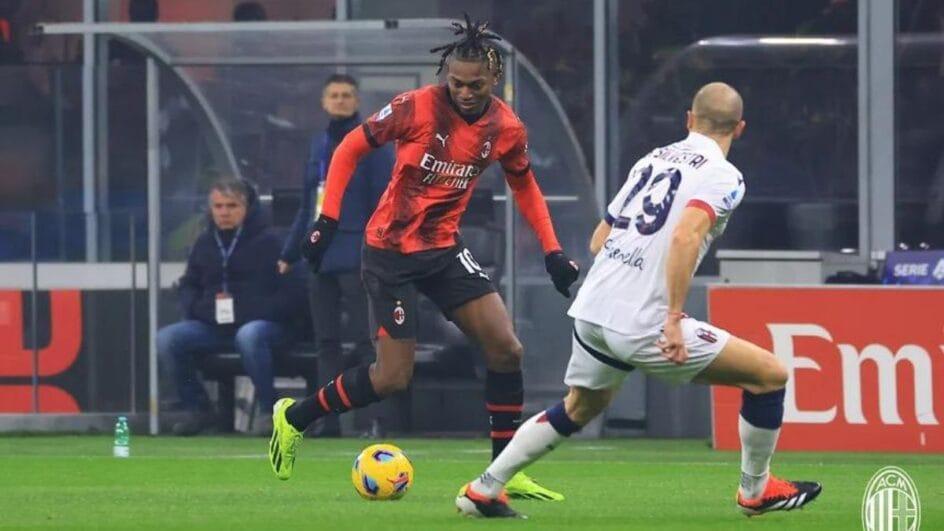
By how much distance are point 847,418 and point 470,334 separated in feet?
14.6

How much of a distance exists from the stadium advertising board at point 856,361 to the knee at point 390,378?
4283mm

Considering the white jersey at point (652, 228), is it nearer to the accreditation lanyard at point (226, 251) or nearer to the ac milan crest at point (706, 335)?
the ac milan crest at point (706, 335)

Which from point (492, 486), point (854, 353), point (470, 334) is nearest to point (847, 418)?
point (854, 353)

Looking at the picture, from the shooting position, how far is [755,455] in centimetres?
895

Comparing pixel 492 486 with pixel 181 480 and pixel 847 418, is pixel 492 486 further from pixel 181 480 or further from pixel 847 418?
pixel 847 418

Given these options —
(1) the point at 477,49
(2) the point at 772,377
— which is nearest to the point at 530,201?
(1) the point at 477,49

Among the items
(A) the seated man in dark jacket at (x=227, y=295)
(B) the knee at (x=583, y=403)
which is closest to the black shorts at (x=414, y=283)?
(B) the knee at (x=583, y=403)

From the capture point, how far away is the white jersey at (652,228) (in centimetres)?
857

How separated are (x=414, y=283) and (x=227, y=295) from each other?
18.6 feet

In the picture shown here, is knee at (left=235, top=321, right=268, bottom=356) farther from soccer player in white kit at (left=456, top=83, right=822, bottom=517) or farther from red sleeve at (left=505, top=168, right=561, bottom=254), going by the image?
soccer player in white kit at (left=456, top=83, right=822, bottom=517)

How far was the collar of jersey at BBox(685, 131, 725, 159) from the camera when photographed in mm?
8719

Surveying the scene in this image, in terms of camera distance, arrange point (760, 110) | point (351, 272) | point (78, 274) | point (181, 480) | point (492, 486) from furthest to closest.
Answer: point (760, 110) → point (78, 274) → point (351, 272) → point (181, 480) → point (492, 486)

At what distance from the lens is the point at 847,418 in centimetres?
1392

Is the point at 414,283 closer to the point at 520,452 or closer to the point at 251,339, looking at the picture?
the point at 520,452
